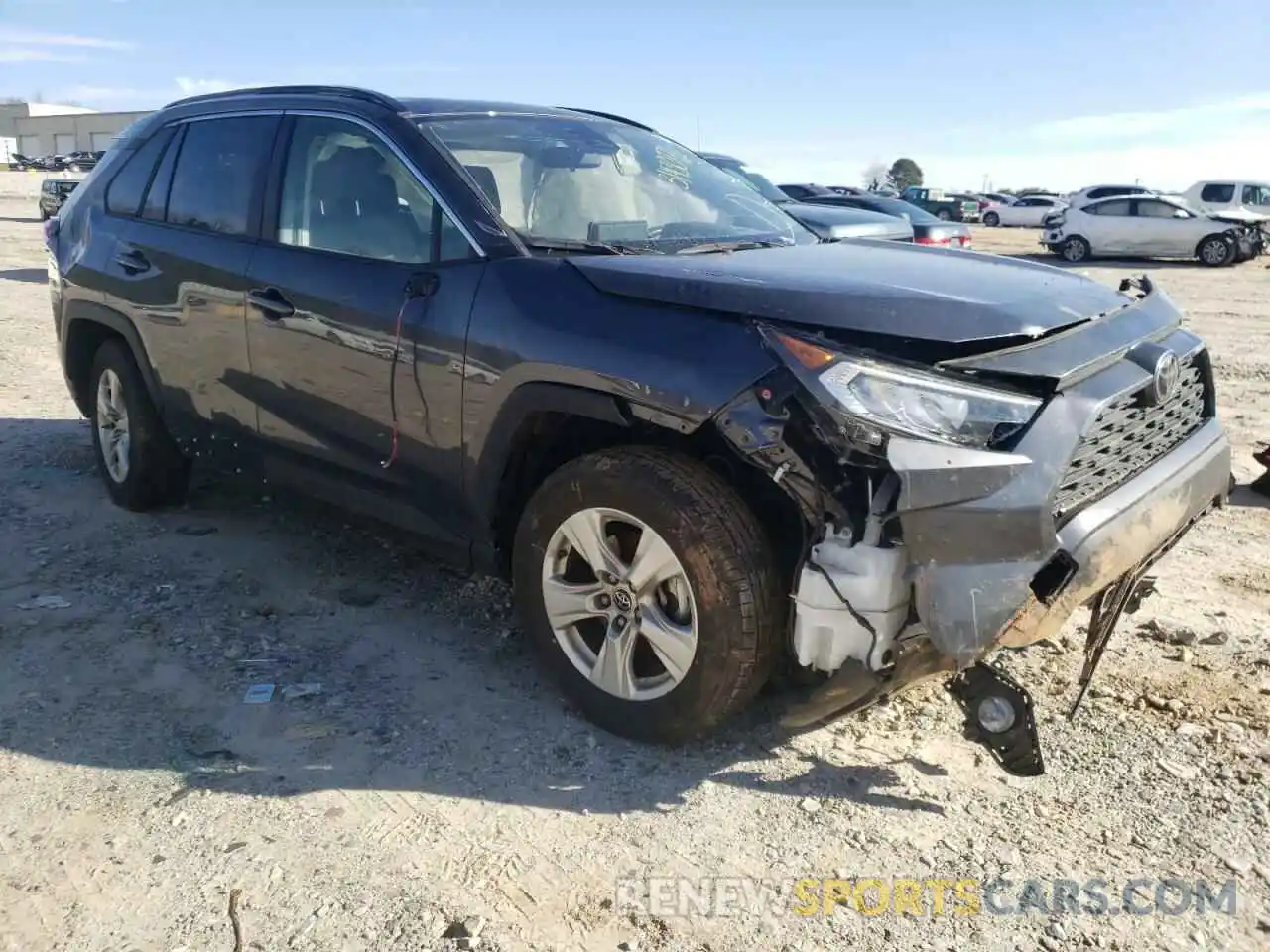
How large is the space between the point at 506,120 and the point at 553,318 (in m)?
1.29

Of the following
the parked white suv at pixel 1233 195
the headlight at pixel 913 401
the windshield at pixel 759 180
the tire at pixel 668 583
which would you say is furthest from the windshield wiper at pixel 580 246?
the parked white suv at pixel 1233 195

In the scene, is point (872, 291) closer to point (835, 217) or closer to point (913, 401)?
point (913, 401)

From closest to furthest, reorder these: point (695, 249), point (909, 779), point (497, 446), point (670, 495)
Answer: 1. point (670, 495)
2. point (909, 779)
3. point (497, 446)
4. point (695, 249)

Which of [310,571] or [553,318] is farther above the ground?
[553,318]

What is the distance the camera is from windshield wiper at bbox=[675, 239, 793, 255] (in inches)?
139

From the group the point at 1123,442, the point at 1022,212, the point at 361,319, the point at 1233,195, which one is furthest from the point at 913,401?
the point at 1022,212

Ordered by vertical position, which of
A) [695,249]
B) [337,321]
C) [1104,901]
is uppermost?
[695,249]

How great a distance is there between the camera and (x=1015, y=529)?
250 centimetres

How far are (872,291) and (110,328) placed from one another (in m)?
3.84

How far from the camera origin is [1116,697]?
343 cm

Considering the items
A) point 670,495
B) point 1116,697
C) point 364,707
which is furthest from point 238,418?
point 1116,697

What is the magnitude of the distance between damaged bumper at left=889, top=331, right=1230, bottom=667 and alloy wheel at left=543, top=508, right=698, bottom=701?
26.7 inches

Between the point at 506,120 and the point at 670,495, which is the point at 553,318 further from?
the point at 506,120

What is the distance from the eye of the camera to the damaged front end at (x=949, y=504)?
2.51m
